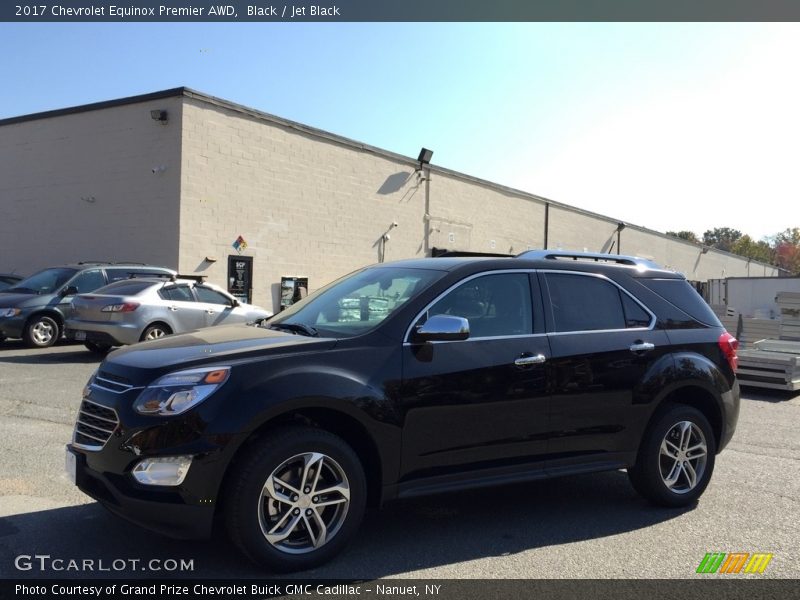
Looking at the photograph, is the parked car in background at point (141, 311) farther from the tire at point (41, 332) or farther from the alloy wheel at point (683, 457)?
the alloy wheel at point (683, 457)

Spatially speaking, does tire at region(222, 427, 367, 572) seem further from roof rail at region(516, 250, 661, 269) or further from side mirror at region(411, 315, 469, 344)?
roof rail at region(516, 250, 661, 269)

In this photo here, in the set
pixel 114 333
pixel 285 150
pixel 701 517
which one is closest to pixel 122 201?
pixel 285 150

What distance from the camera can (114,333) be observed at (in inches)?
460

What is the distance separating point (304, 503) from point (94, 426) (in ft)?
4.14

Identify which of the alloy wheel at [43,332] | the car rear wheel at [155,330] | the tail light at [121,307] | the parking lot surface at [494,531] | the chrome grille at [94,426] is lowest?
the parking lot surface at [494,531]

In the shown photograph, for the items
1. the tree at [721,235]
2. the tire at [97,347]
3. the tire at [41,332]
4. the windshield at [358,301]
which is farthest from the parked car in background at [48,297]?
the tree at [721,235]

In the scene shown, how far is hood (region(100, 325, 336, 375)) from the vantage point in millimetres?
3707

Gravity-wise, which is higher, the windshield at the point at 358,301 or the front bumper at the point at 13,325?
the windshield at the point at 358,301

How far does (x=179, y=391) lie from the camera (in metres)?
3.52

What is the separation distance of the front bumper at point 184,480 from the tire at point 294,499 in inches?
5.2

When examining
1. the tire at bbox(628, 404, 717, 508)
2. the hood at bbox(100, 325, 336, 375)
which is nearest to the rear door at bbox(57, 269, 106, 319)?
the hood at bbox(100, 325, 336, 375)

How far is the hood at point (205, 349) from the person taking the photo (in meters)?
3.71

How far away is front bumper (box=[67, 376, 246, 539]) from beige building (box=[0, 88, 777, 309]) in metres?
15.0

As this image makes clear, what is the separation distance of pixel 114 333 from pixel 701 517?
32.8 feet
